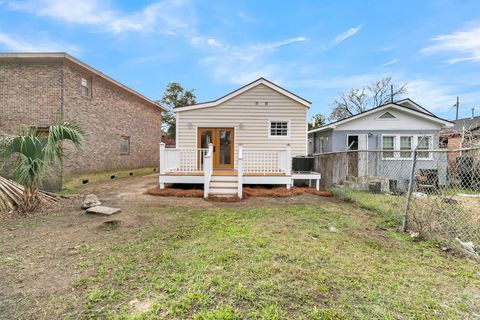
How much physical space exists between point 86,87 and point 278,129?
8.64m

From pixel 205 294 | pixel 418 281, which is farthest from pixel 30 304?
pixel 418 281

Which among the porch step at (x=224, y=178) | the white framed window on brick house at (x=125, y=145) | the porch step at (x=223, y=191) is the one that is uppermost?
the white framed window on brick house at (x=125, y=145)

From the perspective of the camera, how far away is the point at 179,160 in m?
9.85

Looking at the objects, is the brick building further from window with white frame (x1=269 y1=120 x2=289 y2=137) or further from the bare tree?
the bare tree

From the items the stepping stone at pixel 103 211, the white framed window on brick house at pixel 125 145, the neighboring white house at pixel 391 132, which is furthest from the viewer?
the white framed window on brick house at pixel 125 145

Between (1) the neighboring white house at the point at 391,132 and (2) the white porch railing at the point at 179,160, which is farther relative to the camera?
(1) the neighboring white house at the point at 391,132

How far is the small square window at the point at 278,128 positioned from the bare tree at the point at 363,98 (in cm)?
2643

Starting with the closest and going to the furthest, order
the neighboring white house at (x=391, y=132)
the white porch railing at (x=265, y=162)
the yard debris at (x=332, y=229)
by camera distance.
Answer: the yard debris at (x=332, y=229) → the white porch railing at (x=265, y=162) → the neighboring white house at (x=391, y=132)

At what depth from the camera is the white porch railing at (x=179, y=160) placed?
29.5 feet

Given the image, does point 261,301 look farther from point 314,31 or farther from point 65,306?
point 314,31

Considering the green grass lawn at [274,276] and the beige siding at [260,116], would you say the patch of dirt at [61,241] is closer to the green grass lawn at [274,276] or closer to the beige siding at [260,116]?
the green grass lawn at [274,276]

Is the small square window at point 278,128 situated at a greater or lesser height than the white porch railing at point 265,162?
greater

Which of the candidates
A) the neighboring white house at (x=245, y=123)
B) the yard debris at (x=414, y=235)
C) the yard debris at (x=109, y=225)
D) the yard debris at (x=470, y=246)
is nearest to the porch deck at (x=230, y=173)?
the neighboring white house at (x=245, y=123)

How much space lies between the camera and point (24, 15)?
10.6 m
